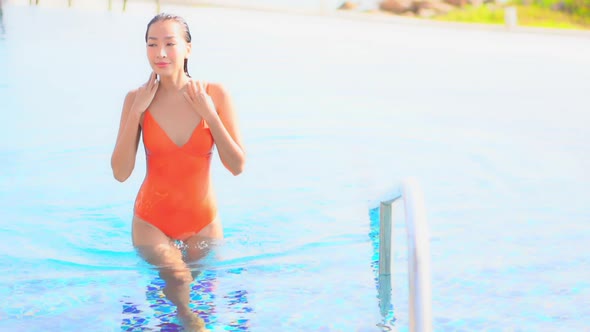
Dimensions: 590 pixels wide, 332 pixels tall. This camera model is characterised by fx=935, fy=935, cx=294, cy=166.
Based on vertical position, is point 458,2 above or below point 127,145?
above

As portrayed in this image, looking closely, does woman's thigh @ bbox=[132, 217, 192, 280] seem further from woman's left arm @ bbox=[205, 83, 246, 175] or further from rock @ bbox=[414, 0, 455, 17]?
rock @ bbox=[414, 0, 455, 17]

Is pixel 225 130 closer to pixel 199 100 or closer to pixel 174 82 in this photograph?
pixel 199 100

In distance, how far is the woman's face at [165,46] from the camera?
14.1ft

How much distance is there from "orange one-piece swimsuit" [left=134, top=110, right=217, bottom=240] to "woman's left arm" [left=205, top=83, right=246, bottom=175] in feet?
0.35

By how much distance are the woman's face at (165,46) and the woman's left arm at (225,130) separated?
8.8 inches

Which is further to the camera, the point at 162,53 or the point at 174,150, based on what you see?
the point at 174,150

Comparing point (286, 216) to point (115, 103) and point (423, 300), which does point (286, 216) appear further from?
point (115, 103)

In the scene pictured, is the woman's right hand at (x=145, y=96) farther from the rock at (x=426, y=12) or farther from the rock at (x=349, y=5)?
the rock at (x=349, y=5)

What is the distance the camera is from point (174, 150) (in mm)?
4473

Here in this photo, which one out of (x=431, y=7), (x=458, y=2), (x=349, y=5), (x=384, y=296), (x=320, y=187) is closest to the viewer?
(x=384, y=296)

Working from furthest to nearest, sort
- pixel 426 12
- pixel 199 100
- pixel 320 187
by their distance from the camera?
pixel 426 12, pixel 320 187, pixel 199 100

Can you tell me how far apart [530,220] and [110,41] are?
13.3 metres

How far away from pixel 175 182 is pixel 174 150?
0.17 m

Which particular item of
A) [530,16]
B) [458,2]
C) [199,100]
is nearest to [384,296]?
[199,100]
